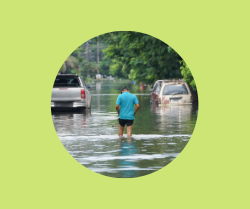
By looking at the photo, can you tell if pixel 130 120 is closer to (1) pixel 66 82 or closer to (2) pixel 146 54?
(1) pixel 66 82

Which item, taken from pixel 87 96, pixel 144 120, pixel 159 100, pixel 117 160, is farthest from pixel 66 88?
pixel 117 160

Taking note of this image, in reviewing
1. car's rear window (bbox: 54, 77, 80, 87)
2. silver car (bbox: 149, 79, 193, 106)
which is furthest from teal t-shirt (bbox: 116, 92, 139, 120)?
silver car (bbox: 149, 79, 193, 106)

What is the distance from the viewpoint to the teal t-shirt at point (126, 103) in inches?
564

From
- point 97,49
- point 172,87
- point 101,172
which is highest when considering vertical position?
point 97,49

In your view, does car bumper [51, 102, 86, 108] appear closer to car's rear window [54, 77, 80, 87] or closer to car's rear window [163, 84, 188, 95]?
car's rear window [54, 77, 80, 87]

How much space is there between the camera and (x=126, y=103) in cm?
1437

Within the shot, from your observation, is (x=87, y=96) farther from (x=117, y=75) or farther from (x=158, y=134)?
(x=117, y=75)

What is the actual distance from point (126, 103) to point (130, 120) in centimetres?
53

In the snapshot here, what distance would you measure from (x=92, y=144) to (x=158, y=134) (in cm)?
254

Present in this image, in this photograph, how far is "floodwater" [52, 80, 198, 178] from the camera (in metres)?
11.2

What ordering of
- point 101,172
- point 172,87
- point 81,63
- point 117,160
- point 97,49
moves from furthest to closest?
point 97,49
point 81,63
point 172,87
point 117,160
point 101,172

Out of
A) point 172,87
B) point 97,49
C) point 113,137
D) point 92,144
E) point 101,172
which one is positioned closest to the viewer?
point 101,172

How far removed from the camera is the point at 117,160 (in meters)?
11.6

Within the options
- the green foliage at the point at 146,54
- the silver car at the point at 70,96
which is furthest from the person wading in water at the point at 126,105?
the green foliage at the point at 146,54
